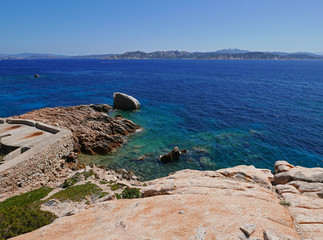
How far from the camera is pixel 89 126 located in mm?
40500

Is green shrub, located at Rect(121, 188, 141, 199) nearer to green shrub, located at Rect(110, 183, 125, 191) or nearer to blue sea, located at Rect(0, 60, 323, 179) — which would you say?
green shrub, located at Rect(110, 183, 125, 191)

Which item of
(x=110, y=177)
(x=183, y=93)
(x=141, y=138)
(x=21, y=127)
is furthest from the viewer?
(x=183, y=93)

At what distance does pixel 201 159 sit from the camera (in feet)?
108

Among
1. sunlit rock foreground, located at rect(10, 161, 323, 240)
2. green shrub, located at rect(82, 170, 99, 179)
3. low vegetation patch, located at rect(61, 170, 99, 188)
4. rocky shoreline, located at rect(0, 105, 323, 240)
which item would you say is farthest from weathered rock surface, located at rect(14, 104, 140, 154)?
sunlit rock foreground, located at rect(10, 161, 323, 240)

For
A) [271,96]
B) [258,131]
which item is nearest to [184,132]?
[258,131]

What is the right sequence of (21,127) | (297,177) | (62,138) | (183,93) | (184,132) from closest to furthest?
(297,177), (62,138), (21,127), (184,132), (183,93)

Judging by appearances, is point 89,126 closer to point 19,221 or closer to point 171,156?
point 171,156

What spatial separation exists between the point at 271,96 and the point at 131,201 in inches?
2928

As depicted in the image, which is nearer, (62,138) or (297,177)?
(297,177)

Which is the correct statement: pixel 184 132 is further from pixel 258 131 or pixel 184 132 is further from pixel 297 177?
pixel 297 177

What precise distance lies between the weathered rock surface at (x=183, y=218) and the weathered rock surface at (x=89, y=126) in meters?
25.0

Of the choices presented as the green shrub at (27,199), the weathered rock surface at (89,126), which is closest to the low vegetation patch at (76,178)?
the green shrub at (27,199)

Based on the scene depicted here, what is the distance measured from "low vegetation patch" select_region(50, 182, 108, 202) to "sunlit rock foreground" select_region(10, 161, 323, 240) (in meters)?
8.12

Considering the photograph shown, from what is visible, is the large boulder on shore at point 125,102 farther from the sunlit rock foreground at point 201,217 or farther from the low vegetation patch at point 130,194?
the sunlit rock foreground at point 201,217
